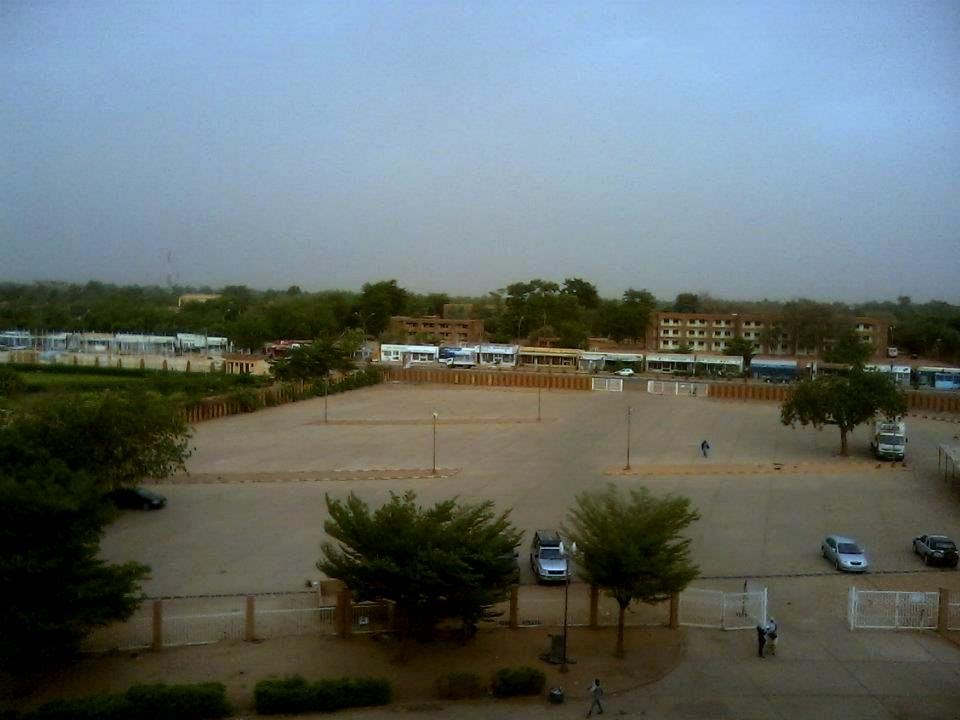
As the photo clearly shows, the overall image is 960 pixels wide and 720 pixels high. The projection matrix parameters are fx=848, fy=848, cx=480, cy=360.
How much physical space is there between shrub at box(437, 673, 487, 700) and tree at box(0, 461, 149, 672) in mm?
4250

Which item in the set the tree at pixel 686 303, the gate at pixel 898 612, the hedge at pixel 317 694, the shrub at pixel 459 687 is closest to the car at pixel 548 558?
the shrub at pixel 459 687

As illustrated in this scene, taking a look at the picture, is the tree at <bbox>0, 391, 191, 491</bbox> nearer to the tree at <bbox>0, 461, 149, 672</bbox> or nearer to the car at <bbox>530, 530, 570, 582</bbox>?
the tree at <bbox>0, 461, 149, 672</bbox>

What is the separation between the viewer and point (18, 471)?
39.5ft

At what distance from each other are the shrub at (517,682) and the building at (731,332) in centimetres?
6380

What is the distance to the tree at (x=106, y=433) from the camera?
17594 millimetres

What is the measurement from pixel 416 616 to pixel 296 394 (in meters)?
33.6

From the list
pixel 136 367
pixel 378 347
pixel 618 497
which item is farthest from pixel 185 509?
pixel 378 347

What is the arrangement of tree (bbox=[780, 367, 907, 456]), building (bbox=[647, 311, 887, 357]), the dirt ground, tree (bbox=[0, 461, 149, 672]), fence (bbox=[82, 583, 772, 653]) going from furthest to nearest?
1. building (bbox=[647, 311, 887, 357])
2. tree (bbox=[780, 367, 907, 456])
3. fence (bbox=[82, 583, 772, 653])
4. the dirt ground
5. tree (bbox=[0, 461, 149, 672])

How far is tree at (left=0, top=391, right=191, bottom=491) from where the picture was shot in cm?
1759

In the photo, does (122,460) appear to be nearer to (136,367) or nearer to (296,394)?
(296,394)

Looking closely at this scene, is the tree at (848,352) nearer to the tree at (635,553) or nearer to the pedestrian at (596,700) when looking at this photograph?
the tree at (635,553)

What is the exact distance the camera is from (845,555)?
16109 millimetres

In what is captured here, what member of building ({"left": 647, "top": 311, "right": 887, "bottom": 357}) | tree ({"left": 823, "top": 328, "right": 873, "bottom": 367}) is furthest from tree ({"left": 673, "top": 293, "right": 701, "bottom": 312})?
tree ({"left": 823, "top": 328, "right": 873, "bottom": 367})

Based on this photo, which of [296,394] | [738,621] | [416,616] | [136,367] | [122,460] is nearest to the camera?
[416,616]
